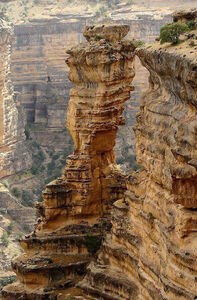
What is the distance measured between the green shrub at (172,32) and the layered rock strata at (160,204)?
0.38 meters

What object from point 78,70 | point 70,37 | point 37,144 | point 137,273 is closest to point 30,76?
point 70,37

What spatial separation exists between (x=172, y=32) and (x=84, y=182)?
10.6m

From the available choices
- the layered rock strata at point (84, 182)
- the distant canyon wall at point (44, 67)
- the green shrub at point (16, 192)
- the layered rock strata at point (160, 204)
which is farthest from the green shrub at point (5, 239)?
the distant canyon wall at point (44, 67)

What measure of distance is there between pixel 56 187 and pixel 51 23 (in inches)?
2364

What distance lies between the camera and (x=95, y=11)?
108375mm

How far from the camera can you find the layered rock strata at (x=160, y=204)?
108ft

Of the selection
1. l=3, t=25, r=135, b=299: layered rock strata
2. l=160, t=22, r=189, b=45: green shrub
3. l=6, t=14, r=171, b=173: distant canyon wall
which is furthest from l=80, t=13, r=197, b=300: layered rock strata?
l=6, t=14, r=171, b=173: distant canyon wall

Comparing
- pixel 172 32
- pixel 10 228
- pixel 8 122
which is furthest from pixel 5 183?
pixel 172 32

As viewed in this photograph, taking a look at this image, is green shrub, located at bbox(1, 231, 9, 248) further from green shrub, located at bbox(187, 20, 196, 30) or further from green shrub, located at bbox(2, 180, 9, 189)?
green shrub, located at bbox(187, 20, 196, 30)

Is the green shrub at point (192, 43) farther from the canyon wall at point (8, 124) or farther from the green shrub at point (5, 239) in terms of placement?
the canyon wall at point (8, 124)

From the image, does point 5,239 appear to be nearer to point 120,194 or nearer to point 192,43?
point 120,194

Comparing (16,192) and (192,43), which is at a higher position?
(192,43)

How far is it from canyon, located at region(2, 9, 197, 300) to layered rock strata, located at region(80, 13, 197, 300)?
4 cm

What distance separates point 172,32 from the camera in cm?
3734
